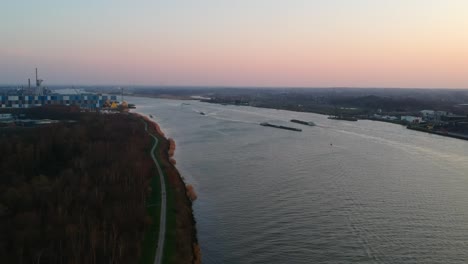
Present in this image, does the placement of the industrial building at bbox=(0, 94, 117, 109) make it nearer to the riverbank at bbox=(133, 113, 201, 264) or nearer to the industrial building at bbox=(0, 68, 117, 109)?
the industrial building at bbox=(0, 68, 117, 109)

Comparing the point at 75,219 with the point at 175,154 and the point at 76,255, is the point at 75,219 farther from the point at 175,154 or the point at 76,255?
the point at 175,154

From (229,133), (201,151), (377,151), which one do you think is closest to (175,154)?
(201,151)

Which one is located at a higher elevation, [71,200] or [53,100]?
[53,100]

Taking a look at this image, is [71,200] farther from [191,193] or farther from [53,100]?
[53,100]

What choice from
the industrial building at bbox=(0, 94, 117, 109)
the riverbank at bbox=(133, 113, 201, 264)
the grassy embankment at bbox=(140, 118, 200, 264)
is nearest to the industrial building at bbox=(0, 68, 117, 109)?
the industrial building at bbox=(0, 94, 117, 109)

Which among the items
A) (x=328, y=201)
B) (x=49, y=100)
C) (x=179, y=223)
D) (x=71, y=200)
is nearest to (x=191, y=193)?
(x=179, y=223)

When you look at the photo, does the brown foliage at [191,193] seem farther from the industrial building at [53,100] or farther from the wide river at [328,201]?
the industrial building at [53,100]
